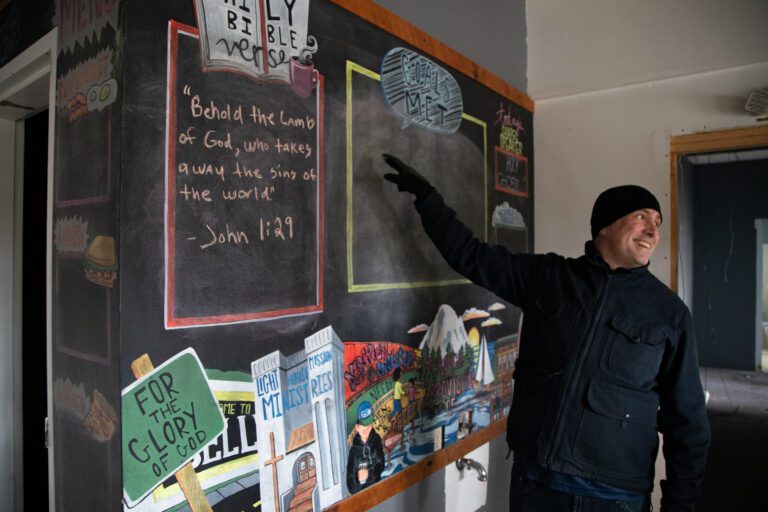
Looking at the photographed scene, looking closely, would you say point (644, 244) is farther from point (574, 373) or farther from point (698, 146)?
point (698, 146)

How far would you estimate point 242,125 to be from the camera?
112cm

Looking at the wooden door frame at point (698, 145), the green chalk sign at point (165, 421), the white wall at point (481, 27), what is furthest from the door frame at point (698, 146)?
the green chalk sign at point (165, 421)

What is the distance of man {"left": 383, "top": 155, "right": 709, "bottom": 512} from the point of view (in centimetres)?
140

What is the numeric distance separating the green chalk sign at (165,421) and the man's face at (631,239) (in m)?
1.12

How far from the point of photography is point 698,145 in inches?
86.5

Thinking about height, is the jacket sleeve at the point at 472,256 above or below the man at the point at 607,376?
above

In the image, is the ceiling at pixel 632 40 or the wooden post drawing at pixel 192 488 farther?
the ceiling at pixel 632 40

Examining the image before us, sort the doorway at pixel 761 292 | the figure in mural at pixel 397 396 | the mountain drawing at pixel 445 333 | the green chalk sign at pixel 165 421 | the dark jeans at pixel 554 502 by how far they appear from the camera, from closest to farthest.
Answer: the green chalk sign at pixel 165 421 < the dark jeans at pixel 554 502 < the figure in mural at pixel 397 396 < the mountain drawing at pixel 445 333 < the doorway at pixel 761 292

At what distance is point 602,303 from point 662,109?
1307mm

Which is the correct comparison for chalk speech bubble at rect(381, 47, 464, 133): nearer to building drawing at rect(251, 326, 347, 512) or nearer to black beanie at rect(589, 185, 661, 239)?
black beanie at rect(589, 185, 661, 239)

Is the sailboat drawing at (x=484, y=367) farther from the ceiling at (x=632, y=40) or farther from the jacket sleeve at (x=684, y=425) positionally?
the ceiling at (x=632, y=40)

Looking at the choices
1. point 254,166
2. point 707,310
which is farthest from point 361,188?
point 707,310

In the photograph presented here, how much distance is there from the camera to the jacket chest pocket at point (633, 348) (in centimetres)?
141

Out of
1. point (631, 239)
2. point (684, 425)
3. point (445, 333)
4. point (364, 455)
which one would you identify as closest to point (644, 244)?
point (631, 239)
